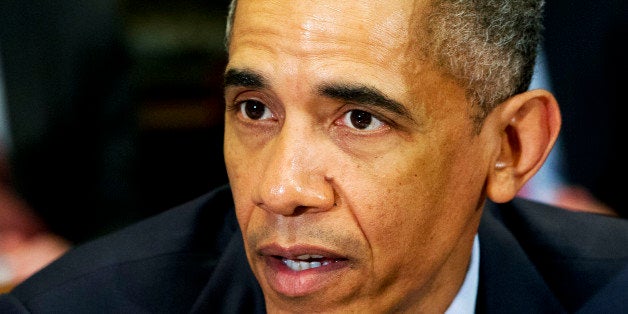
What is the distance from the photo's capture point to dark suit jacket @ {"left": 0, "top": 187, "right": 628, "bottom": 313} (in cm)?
215

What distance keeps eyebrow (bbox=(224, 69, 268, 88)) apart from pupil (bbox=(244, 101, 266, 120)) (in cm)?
6

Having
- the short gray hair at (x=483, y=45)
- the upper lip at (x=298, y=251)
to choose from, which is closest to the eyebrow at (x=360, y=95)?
the short gray hair at (x=483, y=45)

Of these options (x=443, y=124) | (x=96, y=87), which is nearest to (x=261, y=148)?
(x=443, y=124)

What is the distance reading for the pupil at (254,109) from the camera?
1.92 m

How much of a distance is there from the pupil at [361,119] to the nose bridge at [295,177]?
86mm

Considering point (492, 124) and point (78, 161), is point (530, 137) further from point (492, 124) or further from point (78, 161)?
point (78, 161)

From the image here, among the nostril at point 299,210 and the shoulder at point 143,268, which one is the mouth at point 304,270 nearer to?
the nostril at point 299,210

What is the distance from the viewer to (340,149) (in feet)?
5.97

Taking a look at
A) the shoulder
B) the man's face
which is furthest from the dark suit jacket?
the man's face

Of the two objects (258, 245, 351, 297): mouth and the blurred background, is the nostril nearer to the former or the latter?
(258, 245, 351, 297): mouth

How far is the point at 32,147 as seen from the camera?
11.2 feet

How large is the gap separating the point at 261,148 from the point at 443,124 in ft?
1.25

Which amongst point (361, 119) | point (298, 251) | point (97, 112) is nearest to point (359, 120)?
point (361, 119)

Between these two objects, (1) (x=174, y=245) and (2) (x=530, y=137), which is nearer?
(2) (x=530, y=137)
